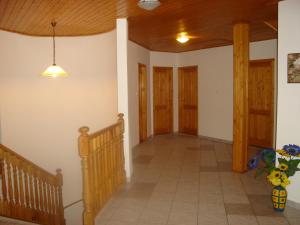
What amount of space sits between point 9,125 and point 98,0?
3.17 metres

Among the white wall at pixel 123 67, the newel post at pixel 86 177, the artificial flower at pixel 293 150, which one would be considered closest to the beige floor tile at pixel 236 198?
the artificial flower at pixel 293 150

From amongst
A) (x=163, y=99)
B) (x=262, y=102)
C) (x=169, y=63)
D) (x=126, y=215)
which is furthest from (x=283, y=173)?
(x=169, y=63)

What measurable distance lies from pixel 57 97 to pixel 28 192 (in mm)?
2068

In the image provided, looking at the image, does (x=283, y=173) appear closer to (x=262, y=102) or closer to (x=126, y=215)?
(x=126, y=215)

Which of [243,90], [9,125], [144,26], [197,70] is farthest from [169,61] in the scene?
[9,125]

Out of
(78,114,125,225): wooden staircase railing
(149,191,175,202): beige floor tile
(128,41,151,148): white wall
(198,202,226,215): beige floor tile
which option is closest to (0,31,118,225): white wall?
(128,41,151,148): white wall

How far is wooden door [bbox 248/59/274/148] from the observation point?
6758 millimetres

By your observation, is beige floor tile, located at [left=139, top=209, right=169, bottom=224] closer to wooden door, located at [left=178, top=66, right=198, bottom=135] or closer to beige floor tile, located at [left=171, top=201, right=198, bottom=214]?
beige floor tile, located at [left=171, top=201, right=198, bottom=214]

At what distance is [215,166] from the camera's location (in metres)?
5.52

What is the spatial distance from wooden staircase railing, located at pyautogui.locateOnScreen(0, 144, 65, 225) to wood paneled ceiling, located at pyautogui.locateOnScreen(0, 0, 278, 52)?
1.94m

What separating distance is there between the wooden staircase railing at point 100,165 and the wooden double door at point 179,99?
436cm

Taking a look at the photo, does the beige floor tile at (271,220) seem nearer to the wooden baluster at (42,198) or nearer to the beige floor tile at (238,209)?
the beige floor tile at (238,209)

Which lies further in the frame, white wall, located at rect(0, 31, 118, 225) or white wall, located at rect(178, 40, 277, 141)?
white wall, located at rect(178, 40, 277, 141)

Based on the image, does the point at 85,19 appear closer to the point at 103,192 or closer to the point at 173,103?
the point at 103,192
